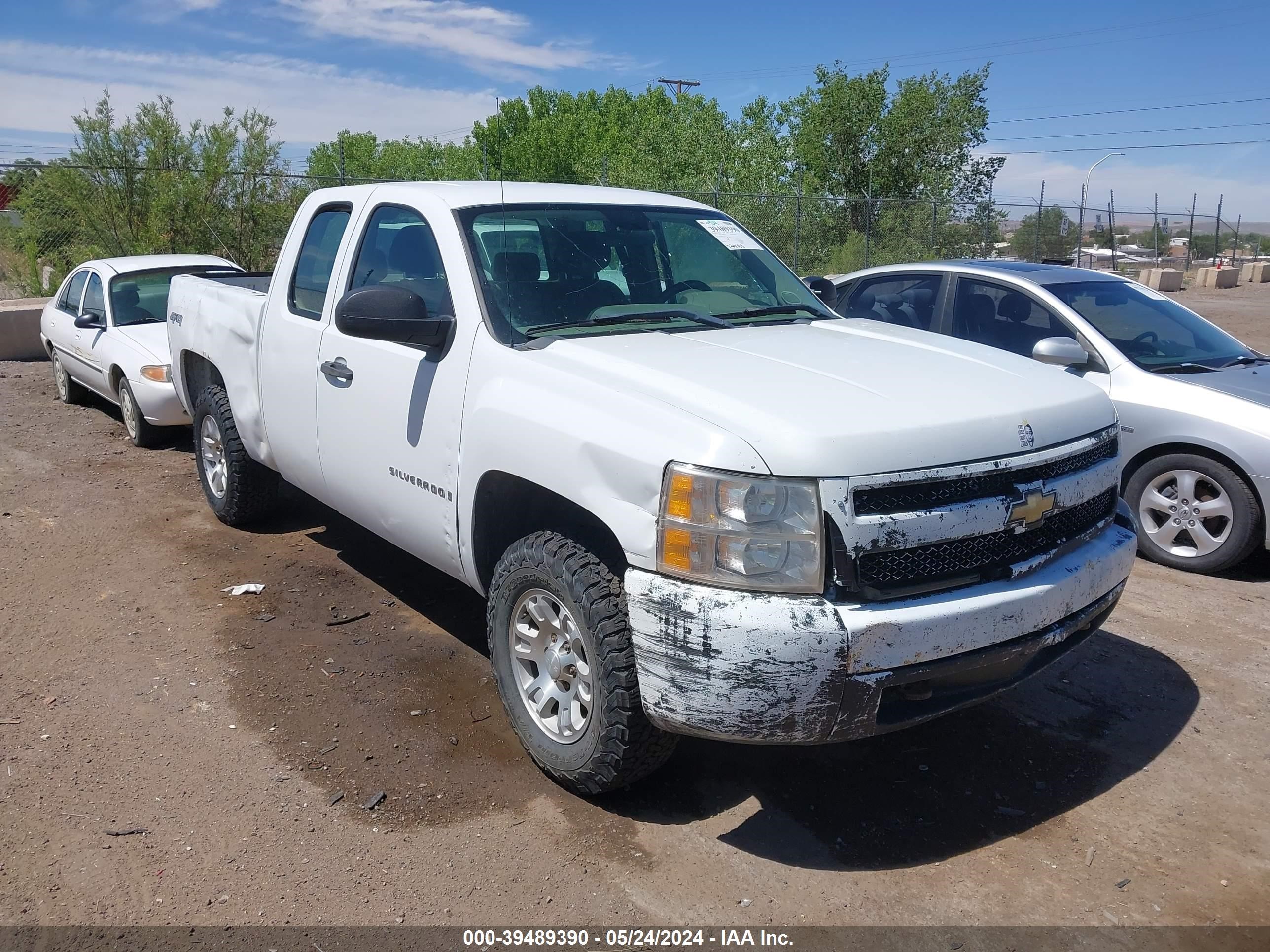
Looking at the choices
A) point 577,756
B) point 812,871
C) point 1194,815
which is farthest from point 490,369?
point 1194,815

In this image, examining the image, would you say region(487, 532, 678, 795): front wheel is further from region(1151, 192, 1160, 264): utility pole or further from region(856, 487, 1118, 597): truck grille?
region(1151, 192, 1160, 264): utility pole

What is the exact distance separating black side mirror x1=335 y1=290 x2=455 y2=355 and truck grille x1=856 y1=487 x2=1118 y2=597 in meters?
1.86

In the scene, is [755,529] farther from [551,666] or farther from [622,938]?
[622,938]

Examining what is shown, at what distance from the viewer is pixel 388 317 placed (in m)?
3.78

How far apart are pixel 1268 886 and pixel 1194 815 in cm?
39

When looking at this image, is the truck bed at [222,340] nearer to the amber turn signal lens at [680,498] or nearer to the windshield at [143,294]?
the windshield at [143,294]

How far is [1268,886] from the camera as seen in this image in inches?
124

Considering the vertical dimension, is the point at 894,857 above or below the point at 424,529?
below

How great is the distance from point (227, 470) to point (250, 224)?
1234 centimetres

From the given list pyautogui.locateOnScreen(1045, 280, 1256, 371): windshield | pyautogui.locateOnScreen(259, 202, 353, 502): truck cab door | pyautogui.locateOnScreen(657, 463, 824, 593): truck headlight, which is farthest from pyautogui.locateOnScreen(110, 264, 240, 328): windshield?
pyautogui.locateOnScreen(657, 463, 824, 593): truck headlight

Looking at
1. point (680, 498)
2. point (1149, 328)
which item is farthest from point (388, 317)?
point (1149, 328)

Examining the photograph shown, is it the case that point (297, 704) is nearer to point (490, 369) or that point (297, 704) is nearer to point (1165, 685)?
point (490, 369)

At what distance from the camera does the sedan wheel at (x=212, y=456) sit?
623cm

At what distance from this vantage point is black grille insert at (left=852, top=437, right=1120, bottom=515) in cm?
296
